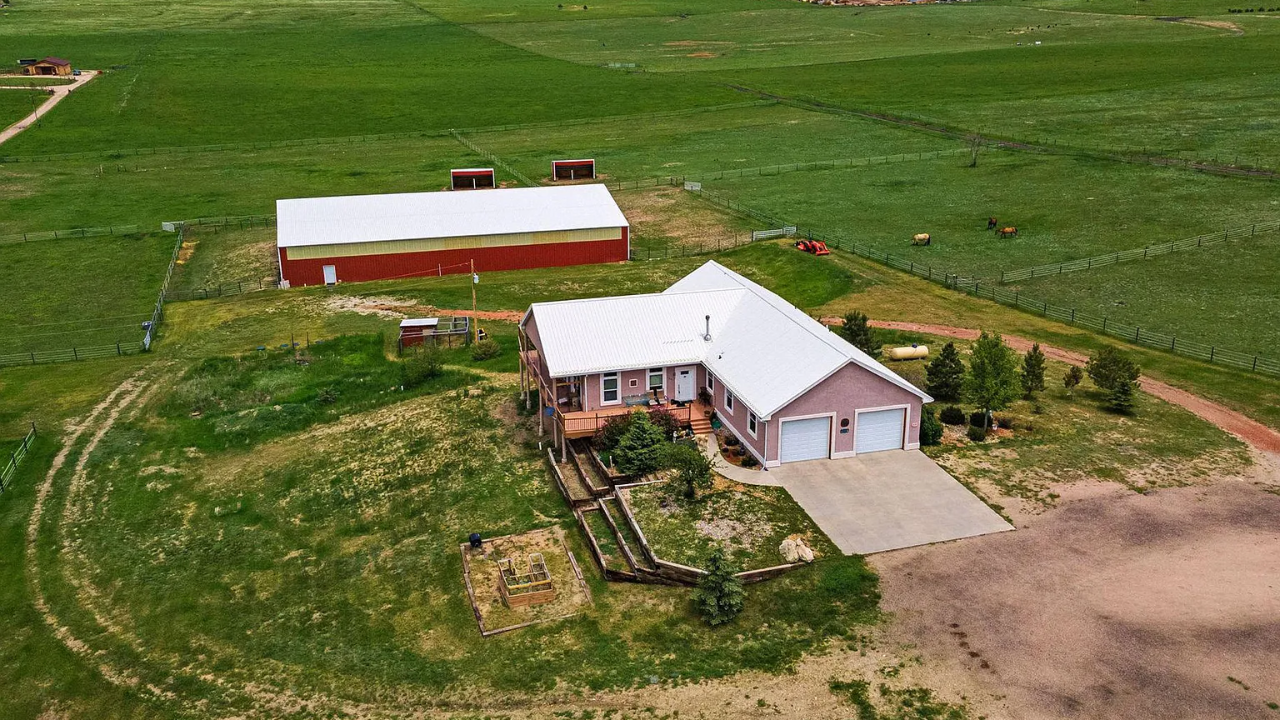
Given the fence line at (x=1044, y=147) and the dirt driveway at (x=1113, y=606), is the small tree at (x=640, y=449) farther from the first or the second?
the fence line at (x=1044, y=147)

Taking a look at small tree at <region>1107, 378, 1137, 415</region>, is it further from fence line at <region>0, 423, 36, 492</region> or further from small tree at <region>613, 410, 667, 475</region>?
fence line at <region>0, 423, 36, 492</region>

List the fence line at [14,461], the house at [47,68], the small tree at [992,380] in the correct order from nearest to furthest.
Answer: the small tree at [992,380] < the fence line at [14,461] < the house at [47,68]

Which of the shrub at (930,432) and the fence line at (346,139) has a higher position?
the fence line at (346,139)

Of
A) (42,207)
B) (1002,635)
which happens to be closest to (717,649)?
(1002,635)

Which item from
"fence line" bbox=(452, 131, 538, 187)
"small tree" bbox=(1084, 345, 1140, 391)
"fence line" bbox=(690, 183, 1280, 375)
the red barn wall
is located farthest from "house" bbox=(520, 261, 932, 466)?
"fence line" bbox=(452, 131, 538, 187)

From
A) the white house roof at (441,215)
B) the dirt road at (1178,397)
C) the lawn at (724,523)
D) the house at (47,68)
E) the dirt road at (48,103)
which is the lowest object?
the lawn at (724,523)

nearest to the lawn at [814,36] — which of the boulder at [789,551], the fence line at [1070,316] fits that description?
the fence line at [1070,316]
